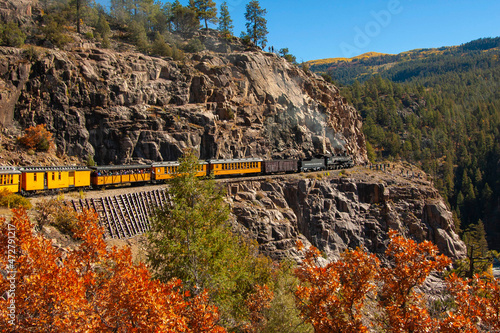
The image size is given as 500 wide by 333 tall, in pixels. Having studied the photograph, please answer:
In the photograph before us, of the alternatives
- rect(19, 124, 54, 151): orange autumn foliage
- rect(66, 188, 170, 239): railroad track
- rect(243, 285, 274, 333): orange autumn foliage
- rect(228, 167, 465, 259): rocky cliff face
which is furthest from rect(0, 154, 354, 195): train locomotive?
rect(19, 124, 54, 151): orange autumn foliage

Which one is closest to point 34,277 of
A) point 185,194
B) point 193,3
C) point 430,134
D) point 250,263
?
point 185,194

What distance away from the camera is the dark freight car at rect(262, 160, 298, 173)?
1657 inches

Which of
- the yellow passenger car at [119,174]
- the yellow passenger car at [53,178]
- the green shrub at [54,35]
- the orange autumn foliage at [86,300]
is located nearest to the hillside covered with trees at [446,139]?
the green shrub at [54,35]

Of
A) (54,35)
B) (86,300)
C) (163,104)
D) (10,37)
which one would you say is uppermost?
(54,35)

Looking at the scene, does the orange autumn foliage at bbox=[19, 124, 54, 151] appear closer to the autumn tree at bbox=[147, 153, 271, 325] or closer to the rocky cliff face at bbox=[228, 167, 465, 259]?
the rocky cliff face at bbox=[228, 167, 465, 259]

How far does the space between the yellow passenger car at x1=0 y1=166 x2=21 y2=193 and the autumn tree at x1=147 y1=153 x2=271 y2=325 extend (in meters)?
16.1

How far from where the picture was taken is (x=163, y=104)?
45.2 meters

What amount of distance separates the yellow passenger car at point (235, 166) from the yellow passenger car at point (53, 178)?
13.5m

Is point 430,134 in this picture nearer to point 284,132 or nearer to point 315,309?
point 284,132

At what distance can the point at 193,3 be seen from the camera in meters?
73.9

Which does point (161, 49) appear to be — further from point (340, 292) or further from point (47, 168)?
point (340, 292)

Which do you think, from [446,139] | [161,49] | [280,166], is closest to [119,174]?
[280,166]

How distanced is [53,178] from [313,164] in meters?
34.5

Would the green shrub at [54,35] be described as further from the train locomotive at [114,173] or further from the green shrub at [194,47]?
the green shrub at [194,47]
